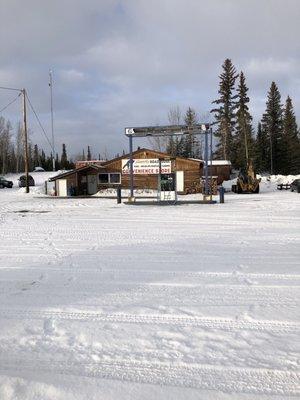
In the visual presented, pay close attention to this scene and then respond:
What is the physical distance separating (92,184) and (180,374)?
1826 inches

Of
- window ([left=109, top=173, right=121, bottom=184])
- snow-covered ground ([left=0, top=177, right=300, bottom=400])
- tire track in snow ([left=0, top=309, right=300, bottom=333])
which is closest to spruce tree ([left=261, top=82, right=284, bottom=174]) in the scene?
window ([left=109, top=173, right=121, bottom=184])

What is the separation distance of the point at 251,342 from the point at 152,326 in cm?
115

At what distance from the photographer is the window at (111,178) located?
49.2 metres

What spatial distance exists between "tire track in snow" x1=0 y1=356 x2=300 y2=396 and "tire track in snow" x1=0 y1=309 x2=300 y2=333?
107cm

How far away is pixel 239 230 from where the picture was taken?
14.0 metres

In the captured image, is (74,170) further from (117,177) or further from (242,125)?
(242,125)

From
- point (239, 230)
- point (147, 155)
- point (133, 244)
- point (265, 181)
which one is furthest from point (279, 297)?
point (265, 181)

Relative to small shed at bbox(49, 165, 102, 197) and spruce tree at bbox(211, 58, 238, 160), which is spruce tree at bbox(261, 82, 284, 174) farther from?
small shed at bbox(49, 165, 102, 197)

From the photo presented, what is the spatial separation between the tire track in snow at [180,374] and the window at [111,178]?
1770 inches

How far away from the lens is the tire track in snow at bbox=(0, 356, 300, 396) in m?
3.89

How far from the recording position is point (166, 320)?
555 centimetres

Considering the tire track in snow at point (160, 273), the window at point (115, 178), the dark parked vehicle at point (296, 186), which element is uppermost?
the window at point (115, 178)

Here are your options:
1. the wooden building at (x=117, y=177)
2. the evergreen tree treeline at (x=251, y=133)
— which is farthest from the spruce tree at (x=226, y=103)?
the wooden building at (x=117, y=177)

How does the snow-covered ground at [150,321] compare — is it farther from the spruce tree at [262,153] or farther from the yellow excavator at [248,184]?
the spruce tree at [262,153]
